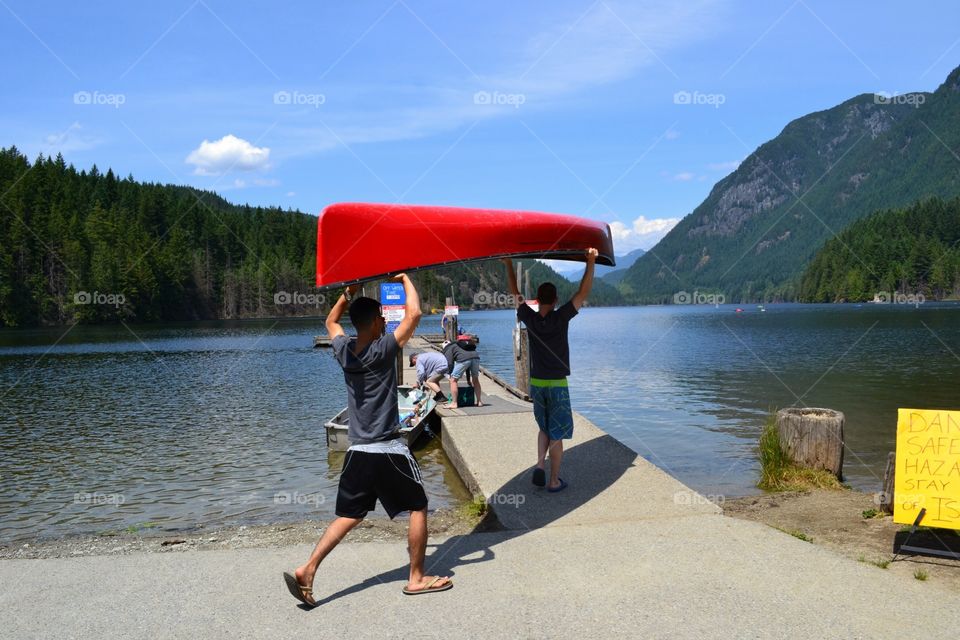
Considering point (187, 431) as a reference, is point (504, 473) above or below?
above

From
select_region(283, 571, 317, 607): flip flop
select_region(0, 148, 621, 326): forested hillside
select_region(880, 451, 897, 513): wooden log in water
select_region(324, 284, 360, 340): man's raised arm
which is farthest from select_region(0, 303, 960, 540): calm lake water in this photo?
select_region(0, 148, 621, 326): forested hillside

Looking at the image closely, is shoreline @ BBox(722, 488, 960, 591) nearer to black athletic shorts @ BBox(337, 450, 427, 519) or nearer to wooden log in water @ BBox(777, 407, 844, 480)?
wooden log in water @ BBox(777, 407, 844, 480)

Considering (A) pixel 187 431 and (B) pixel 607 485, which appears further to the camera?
(A) pixel 187 431

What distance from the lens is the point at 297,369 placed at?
32.7m

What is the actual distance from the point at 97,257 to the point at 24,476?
96130mm

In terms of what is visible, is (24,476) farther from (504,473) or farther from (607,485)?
(607,485)

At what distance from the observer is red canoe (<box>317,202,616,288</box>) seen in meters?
6.02

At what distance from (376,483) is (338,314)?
4.56 feet

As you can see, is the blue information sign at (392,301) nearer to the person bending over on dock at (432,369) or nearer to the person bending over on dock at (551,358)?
the person bending over on dock at (432,369)

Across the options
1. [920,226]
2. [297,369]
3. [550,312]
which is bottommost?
[297,369]

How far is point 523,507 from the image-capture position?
282 inches

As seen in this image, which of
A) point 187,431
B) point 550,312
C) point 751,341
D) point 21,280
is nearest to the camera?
point 550,312

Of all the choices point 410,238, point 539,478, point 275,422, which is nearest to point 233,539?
point 539,478

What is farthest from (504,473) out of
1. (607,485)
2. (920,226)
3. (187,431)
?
(920,226)
